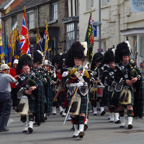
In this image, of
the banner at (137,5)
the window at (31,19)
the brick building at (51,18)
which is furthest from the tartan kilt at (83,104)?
the window at (31,19)

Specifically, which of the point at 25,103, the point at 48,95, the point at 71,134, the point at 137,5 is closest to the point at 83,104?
the point at 71,134

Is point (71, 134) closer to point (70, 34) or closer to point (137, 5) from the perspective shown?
point (137, 5)

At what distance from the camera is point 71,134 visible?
28.8ft

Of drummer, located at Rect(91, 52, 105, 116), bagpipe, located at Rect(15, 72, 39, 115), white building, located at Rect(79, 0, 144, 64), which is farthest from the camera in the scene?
white building, located at Rect(79, 0, 144, 64)

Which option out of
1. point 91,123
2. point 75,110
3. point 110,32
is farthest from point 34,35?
point 75,110

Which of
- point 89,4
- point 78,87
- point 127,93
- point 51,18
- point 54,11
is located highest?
point 54,11

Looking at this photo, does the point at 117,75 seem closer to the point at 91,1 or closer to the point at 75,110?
the point at 75,110

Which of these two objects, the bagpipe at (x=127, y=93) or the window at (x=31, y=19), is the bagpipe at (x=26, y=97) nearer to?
the bagpipe at (x=127, y=93)

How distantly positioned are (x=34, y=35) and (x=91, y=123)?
24373mm

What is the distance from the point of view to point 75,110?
821 cm

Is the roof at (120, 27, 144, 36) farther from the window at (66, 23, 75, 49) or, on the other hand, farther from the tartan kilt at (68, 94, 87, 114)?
the tartan kilt at (68, 94, 87, 114)

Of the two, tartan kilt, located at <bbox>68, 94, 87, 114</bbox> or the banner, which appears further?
the banner

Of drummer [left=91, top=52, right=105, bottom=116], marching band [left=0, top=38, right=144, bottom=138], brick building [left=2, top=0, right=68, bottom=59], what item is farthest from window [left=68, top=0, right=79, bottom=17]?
marching band [left=0, top=38, right=144, bottom=138]

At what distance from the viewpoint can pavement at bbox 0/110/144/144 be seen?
25.6 feet
